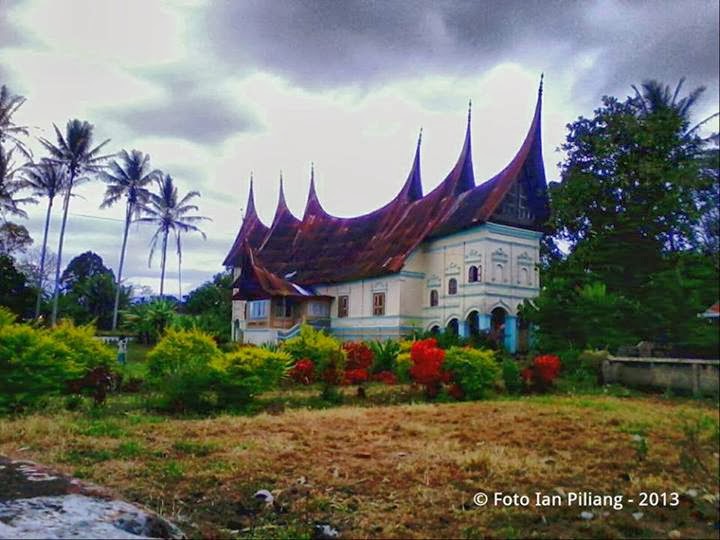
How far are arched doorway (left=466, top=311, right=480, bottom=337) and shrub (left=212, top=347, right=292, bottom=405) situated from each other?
5951mm

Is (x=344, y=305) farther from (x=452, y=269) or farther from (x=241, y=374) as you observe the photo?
(x=241, y=374)

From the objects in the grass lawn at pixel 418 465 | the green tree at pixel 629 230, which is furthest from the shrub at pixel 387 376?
the green tree at pixel 629 230

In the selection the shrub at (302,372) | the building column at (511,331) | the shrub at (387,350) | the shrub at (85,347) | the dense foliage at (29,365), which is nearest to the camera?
the building column at (511,331)

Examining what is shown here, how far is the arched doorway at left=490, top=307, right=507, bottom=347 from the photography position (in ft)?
6.97

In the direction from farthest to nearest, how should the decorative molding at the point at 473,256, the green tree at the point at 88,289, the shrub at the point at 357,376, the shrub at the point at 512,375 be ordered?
the shrub at the point at 357,376, the green tree at the point at 88,289, the shrub at the point at 512,375, the decorative molding at the point at 473,256

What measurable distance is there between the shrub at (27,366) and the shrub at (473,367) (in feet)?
19.0

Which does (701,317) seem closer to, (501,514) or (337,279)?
(501,514)

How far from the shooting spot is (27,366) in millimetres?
7973

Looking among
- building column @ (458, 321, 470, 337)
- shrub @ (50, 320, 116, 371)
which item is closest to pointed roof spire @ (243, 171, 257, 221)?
building column @ (458, 321, 470, 337)

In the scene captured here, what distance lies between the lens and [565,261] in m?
2.01

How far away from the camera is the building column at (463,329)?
2.36m

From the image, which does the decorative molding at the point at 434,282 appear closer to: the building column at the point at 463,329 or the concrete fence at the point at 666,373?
the building column at the point at 463,329

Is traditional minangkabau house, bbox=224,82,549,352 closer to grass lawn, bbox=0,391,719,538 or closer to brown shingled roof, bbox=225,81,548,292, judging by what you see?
brown shingled roof, bbox=225,81,548,292

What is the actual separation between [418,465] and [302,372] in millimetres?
7521
